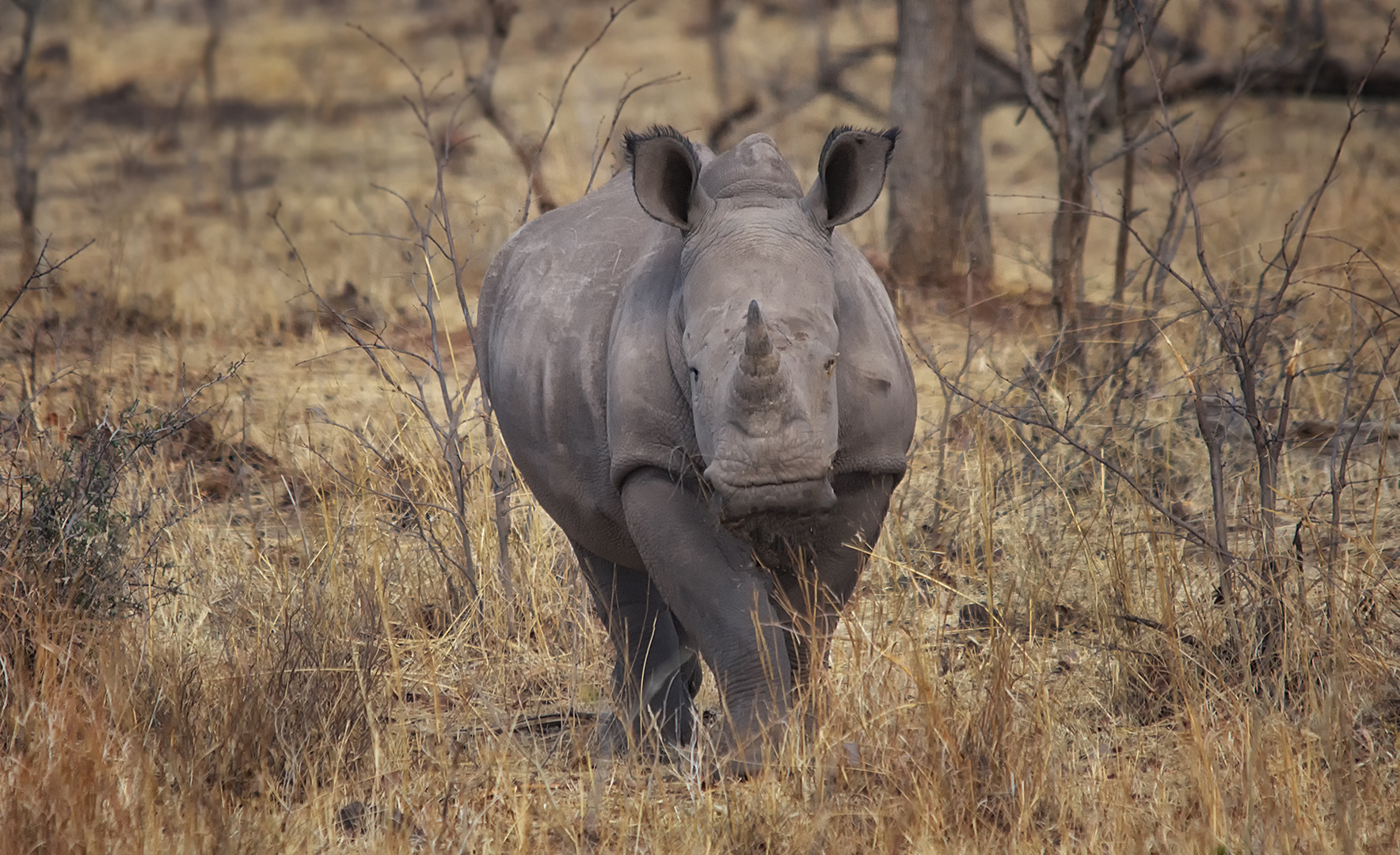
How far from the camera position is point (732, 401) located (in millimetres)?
3160

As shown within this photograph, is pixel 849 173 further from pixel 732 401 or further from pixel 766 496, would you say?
pixel 766 496

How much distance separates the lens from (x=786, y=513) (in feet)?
10.6

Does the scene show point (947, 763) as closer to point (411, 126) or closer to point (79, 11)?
point (411, 126)

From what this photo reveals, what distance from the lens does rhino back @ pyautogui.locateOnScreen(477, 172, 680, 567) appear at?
13.1ft

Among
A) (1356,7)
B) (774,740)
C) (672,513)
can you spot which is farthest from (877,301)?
(1356,7)

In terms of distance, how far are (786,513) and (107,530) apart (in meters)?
2.53

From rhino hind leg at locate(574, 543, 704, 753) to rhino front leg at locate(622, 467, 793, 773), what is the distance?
2.28ft

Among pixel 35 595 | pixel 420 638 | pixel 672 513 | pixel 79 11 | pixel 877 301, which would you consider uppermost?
pixel 79 11

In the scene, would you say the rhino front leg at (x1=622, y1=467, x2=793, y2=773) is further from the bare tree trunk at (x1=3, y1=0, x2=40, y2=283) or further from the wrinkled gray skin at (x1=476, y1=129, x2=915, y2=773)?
the bare tree trunk at (x1=3, y1=0, x2=40, y2=283)

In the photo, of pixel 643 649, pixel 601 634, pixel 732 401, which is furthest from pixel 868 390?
pixel 601 634

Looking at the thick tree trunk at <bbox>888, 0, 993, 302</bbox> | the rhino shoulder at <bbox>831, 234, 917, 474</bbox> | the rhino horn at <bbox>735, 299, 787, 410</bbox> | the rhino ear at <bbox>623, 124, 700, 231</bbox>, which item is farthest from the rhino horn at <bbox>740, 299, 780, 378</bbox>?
the thick tree trunk at <bbox>888, 0, 993, 302</bbox>

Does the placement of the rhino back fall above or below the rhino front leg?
above

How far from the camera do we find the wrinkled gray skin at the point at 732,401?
3.21 meters

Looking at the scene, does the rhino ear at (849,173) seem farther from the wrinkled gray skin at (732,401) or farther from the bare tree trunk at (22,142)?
the bare tree trunk at (22,142)
